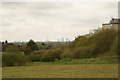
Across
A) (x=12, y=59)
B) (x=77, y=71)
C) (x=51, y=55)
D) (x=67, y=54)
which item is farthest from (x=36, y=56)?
(x=77, y=71)

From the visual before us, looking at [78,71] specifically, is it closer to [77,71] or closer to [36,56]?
[77,71]

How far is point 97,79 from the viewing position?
15344 millimetres

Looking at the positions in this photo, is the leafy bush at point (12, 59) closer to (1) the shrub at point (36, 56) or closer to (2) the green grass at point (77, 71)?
(2) the green grass at point (77, 71)

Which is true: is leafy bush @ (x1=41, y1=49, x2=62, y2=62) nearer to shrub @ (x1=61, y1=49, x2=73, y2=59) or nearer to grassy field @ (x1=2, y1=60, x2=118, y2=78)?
shrub @ (x1=61, y1=49, x2=73, y2=59)

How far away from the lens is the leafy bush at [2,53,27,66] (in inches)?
1271

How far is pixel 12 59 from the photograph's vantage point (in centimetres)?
3341

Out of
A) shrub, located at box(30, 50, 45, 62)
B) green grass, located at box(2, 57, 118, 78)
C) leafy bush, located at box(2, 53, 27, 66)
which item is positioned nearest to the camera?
green grass, located at box(2, 57, 118, 78)

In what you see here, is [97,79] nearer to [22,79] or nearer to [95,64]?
[22,79]

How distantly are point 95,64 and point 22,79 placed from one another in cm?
1478

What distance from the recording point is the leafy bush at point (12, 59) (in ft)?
106

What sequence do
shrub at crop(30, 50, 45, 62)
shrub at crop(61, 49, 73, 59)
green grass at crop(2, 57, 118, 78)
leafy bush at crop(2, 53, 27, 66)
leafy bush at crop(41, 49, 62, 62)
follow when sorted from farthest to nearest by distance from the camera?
shrub at crop(30, 50, 45, 62), leafy bush at crop(41, 49, 62, 62), shrub at crop(61, 49, 73, 59), leafy bush at crop(2, 53, 27, 66), green grass at crop(2, 57, 118, 78)

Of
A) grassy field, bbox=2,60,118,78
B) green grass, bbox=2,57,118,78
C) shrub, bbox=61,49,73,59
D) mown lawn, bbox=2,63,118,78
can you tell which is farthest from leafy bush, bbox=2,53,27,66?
mown lawn, bbox=2,63,118,78

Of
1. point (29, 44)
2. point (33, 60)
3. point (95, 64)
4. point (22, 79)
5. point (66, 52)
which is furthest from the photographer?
point (29, 44)

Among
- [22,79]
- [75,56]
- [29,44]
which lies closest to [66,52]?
[75,56]
